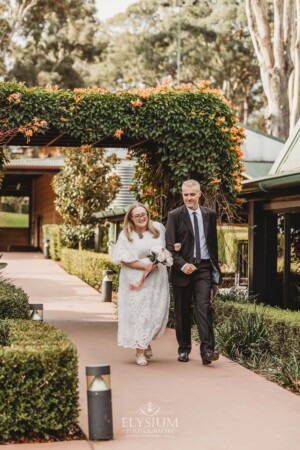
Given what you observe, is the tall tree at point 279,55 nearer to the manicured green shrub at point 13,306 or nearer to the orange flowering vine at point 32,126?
the orange flowering vine at point 32,126

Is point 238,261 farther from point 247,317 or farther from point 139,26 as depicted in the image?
point 139,26

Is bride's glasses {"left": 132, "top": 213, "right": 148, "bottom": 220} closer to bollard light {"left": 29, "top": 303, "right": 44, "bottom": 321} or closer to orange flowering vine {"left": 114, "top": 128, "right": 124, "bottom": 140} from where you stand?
bollard light {"left": 29, "top": 303, "right": 44, "bottom": 321}

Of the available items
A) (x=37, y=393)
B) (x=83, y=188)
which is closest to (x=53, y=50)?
(x=83, y=188)

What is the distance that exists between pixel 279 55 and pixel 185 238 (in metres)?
17.5

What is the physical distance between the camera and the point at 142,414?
6.77 meters

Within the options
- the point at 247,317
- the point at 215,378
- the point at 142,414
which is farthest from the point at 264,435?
the point at 247,317

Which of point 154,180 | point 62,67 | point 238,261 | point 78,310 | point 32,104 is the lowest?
point 78,310

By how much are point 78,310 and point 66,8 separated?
30.4m

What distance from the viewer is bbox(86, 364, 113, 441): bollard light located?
19.5ft

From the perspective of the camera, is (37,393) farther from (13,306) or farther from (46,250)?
(46,250)

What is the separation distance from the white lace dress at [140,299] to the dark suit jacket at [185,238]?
15 cm

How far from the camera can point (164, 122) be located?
12.2 meters

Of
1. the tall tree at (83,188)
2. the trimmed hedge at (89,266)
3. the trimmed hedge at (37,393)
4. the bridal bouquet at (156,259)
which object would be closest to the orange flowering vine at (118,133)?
the bridal bouquet at (156,259)

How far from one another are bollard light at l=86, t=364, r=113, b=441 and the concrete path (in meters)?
0.09
